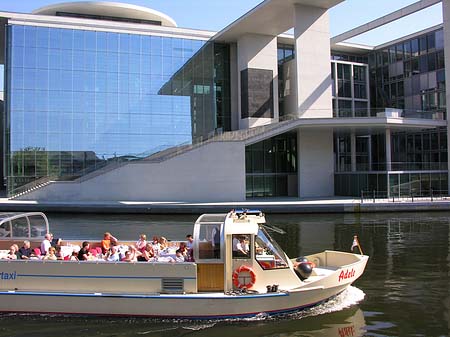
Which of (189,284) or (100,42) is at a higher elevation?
(100,42)

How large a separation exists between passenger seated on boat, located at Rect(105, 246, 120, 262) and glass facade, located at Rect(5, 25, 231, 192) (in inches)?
1221

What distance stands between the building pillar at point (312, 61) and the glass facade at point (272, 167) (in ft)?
13.7

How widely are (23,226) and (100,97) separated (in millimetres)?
36467

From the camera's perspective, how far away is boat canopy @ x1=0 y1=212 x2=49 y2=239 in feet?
45.2

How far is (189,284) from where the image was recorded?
11180mm

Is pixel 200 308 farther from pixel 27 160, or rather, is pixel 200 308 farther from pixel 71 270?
pixel 27 160

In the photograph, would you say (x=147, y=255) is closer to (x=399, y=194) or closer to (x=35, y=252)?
(x=35, y=252)

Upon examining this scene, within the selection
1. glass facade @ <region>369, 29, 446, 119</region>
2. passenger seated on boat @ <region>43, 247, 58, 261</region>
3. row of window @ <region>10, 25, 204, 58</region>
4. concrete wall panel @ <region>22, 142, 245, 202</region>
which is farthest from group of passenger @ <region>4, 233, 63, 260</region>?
glass facade @ <region>369, 29, 446, 119</region>

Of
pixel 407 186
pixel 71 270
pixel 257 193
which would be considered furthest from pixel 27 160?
pixel 71 270

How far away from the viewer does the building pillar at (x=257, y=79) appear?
1977 inches

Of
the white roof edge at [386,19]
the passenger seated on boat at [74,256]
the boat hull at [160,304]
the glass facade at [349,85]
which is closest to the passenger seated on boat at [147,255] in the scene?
the boat hull at [160,304]

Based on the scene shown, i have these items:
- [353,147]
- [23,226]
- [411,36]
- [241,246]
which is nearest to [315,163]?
[353,147]

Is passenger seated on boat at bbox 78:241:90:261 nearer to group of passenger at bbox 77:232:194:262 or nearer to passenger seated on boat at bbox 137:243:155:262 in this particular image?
group of passenger at bbox 77:232:194:262

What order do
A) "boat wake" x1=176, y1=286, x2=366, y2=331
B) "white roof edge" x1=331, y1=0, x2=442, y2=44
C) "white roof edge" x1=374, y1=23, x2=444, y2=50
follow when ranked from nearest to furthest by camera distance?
"boat wake" x1=176, y1=286, x2=366, y2=331
"white roof edge" x1=331, y1=0, x2=442, y2=44
"white roof edge" x1=374, y1=23, x2=444, y2=50
